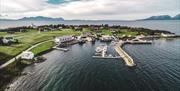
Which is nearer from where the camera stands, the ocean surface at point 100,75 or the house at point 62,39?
the ocean surface at point 100,75

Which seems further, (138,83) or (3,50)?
(3,50)

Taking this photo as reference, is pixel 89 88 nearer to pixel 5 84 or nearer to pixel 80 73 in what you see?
pixel 80 73

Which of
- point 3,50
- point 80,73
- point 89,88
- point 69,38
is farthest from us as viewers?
point 69,38

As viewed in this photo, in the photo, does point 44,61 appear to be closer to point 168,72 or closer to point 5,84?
point 5,84

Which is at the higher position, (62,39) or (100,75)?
(62,39)

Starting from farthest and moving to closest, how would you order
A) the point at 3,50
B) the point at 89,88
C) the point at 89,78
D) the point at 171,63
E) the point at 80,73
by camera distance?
the point at 3,50, the point at 171,63, the point at 80,73, the point at 89,78, the point at 89,88

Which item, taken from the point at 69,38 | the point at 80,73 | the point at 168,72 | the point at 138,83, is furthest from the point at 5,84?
the point at 69,38

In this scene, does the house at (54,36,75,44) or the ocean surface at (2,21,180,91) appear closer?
the ocean surface at (2,21,180,91)

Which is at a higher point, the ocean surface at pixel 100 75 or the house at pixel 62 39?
the house at pixel 62 39

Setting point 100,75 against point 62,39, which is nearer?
point 100,75

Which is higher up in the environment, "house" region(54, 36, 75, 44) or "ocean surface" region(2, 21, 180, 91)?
"house" region(54, 36, 75, 44)
